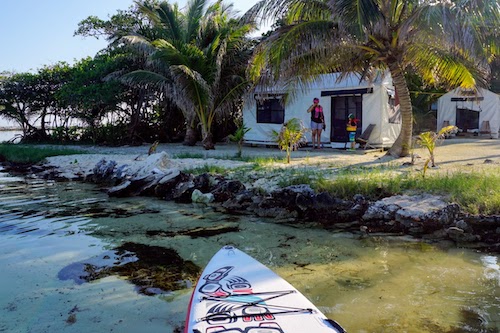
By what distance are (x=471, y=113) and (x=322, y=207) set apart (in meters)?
17.6

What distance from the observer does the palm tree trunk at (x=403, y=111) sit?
11.0 m

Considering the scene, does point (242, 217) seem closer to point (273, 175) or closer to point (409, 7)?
point (273, 175)

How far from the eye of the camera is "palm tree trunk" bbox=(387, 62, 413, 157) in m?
11.0

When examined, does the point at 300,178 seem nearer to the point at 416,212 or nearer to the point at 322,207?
the point at 322,207

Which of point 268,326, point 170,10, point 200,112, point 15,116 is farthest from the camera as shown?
point 15,116

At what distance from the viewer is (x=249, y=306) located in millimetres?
3447

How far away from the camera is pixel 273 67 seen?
34.4 ft

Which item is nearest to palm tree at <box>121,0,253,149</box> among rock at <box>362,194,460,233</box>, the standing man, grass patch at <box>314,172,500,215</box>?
the standing man

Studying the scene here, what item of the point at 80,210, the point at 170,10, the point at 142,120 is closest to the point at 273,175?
the point at 80,210

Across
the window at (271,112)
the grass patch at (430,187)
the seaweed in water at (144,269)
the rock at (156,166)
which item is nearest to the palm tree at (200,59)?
the window at (271,112)

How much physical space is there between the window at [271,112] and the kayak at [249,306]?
13.1 metres

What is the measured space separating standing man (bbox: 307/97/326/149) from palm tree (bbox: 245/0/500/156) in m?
2.51

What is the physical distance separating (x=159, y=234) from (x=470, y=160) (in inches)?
324

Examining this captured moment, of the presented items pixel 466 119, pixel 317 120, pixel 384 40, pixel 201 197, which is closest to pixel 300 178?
pixel 201 197
